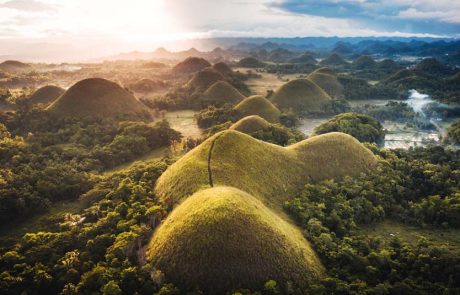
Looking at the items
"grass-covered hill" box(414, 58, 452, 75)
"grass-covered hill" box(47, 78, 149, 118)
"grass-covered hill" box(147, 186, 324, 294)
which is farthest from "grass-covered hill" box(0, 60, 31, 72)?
"grass-covered hill" box(414, 58, 452, 75)

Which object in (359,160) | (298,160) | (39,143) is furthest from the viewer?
(39,143)

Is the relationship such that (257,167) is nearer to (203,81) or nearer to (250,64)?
(203,81)

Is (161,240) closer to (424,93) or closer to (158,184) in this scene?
(158,184)

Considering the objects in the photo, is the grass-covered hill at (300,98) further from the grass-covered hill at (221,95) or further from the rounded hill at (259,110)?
the grass-covered hill at (221,95)

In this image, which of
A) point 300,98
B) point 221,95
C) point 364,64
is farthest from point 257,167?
point 364,64

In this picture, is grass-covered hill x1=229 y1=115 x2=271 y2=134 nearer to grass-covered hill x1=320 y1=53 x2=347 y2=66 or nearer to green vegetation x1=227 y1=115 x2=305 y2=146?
green vegetation x1=227 y1=115 x2=305 y2=146

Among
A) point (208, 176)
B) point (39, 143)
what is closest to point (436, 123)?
point (208, 176)
